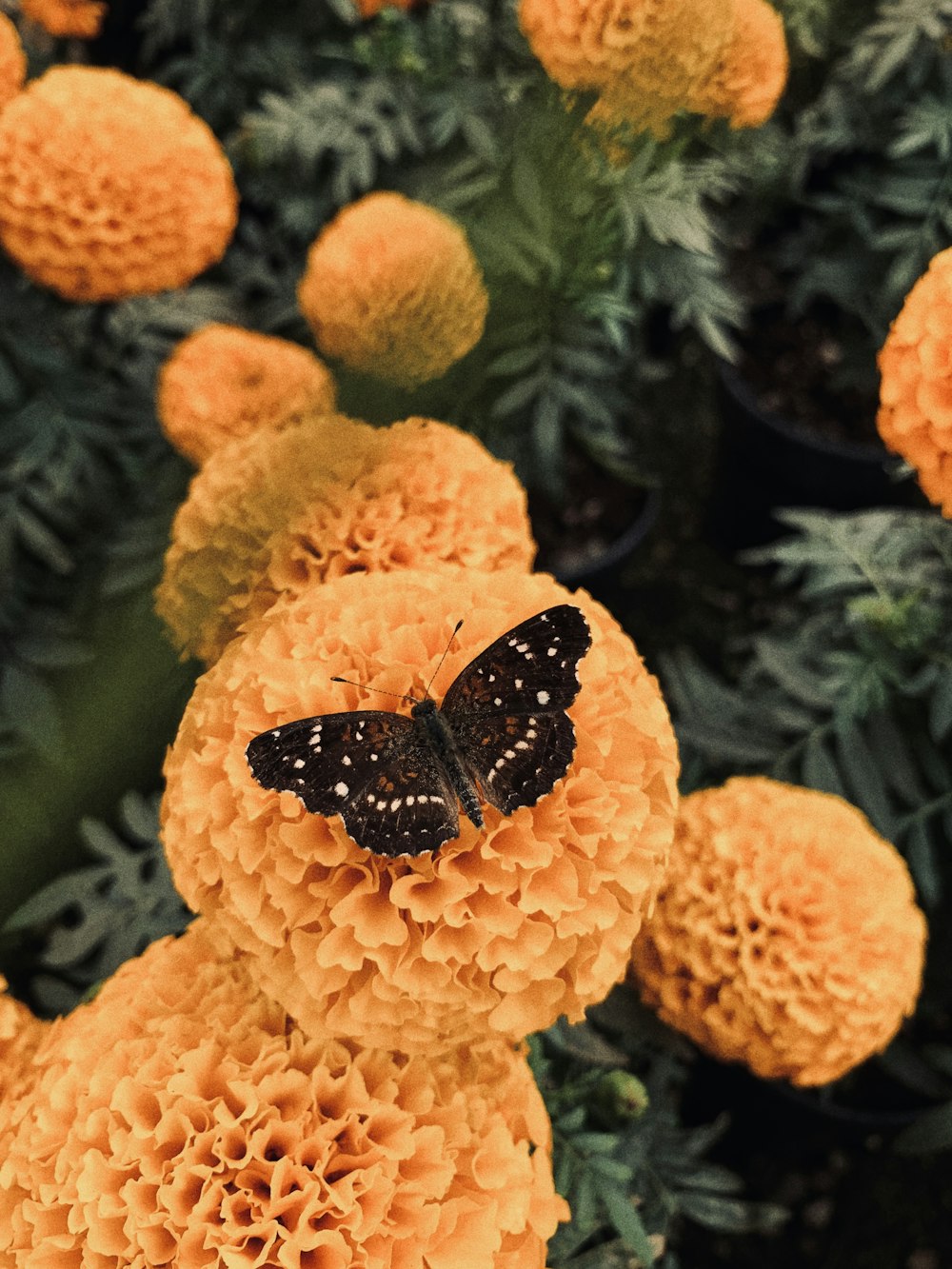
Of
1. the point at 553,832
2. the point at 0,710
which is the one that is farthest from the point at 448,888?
the point at 0,710

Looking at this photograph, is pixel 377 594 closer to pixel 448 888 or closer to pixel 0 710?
pixel 448 888

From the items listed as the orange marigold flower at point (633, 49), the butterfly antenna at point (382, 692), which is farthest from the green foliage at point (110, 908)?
the orange marigold flower at point (633, 49)

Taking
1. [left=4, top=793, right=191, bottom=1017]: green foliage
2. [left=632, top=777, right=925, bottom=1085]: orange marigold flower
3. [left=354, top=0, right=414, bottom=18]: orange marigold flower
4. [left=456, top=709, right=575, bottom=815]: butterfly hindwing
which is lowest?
[left=632, top=777, right=925, bottom=1085]: orange marigold flower

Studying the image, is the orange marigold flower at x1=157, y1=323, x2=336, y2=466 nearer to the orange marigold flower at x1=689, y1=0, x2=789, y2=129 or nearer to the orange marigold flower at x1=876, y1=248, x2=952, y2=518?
the orange marigold flower at x1=689, y1=0, x2=789, y2=129

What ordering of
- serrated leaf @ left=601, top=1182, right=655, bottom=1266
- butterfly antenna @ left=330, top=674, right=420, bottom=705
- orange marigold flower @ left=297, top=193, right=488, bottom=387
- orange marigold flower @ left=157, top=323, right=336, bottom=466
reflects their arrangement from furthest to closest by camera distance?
orange marigold flower @ left=157, top=323, right=336, bottom=466, orange marigold flower @ left=297, top=193, right=488, bottom=387, serrated leaf @ left=601, top=1182, right=655, bottom=1266, butterfly antenna @ left=330, top=674, right=420, bottom=705

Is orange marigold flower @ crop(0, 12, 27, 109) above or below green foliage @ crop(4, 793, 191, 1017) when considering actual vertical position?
above

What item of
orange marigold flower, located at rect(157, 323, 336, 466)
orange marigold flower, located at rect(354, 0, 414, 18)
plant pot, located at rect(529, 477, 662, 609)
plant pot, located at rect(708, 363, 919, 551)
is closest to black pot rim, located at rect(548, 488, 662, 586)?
plant pot, located at rect(529, 477, 662, 609)

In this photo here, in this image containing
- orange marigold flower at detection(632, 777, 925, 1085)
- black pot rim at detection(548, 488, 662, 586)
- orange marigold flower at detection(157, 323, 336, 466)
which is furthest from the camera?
black pot rim at detection(548, 488, 662, 586)

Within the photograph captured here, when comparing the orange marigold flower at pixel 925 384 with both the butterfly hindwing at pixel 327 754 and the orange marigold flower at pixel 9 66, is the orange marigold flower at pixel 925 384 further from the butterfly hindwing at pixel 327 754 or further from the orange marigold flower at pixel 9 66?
the orange marigold flower at pixel 9 66

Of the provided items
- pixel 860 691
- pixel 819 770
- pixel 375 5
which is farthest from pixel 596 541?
pixel 375 5
